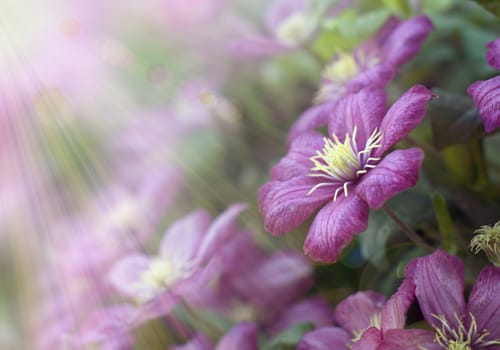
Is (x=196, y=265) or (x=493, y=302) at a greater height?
(x=196, y=265)

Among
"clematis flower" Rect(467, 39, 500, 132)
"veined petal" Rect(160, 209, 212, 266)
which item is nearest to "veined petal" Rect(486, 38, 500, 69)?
"clematis flower" Rect(467, 39, 500, 132)

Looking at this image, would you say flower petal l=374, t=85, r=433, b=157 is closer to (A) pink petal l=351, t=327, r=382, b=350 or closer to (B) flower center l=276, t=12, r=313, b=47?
(A) pink petal l=351, t=327, r=382, b=350

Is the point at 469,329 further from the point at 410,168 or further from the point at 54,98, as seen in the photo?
the point at 54,98

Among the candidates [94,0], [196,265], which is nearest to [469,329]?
[196,265]

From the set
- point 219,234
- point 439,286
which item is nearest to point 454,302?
point 439,286

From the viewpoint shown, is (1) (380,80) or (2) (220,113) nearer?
(1) (380,80)

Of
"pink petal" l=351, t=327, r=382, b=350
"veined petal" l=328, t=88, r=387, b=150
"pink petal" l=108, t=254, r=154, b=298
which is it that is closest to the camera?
"pink petal" l=351, t=327, r=382, b=350

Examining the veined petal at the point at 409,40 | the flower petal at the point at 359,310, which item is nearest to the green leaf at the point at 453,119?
the veined petal at the point at 409,40
